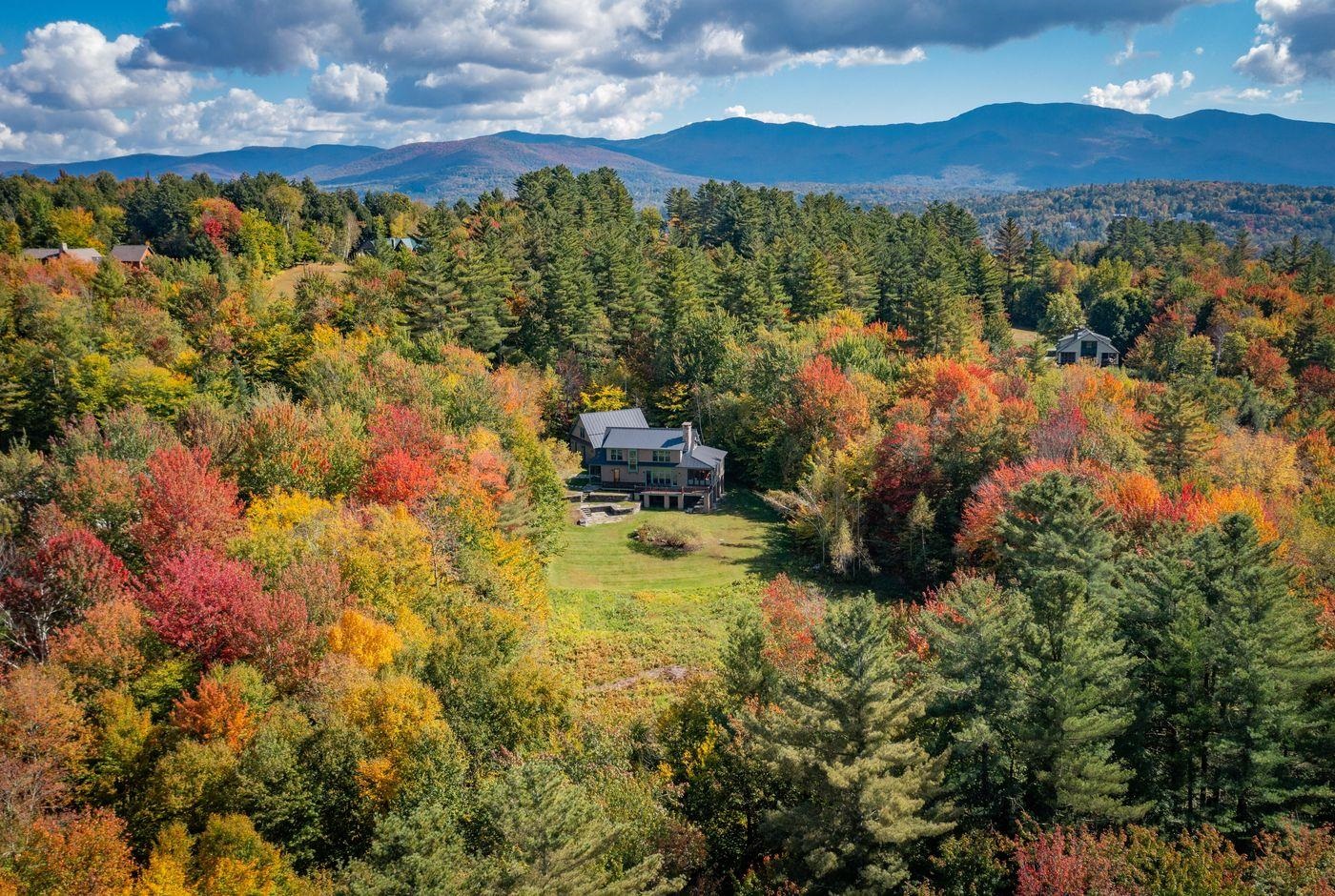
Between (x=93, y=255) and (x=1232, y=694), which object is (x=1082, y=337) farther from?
(x=93, y=255)

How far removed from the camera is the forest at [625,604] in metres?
19.8

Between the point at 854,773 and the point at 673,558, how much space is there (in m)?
32.9

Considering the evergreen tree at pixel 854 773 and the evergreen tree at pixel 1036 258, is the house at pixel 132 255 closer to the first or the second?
the evergreen tree at pixel 854 773

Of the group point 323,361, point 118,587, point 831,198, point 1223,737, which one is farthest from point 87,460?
point 831,198

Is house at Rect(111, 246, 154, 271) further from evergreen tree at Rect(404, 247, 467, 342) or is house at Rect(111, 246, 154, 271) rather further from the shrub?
the shrub

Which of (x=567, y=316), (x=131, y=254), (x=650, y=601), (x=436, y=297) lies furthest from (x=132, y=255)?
(x=650, y=601)

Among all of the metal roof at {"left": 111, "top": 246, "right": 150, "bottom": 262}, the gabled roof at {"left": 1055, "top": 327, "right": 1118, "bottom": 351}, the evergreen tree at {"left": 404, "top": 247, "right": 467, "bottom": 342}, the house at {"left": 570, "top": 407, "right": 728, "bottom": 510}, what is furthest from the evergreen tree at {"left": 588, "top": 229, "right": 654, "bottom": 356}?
the metal roof at {"left": 111, "top": 246, "right": 150, "bottom": 262}

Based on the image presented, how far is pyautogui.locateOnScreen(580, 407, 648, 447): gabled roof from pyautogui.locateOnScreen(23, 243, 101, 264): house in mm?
52346

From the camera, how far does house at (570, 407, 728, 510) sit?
201ft

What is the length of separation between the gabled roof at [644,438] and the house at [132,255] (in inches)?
2120

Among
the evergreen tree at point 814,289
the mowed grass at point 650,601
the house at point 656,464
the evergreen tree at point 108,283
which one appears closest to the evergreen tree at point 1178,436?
the mowed grass at point 650,601

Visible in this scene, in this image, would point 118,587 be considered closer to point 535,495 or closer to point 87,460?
point 87,460

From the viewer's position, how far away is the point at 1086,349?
8431 centimetres

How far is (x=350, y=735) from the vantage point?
22938 millimetres
